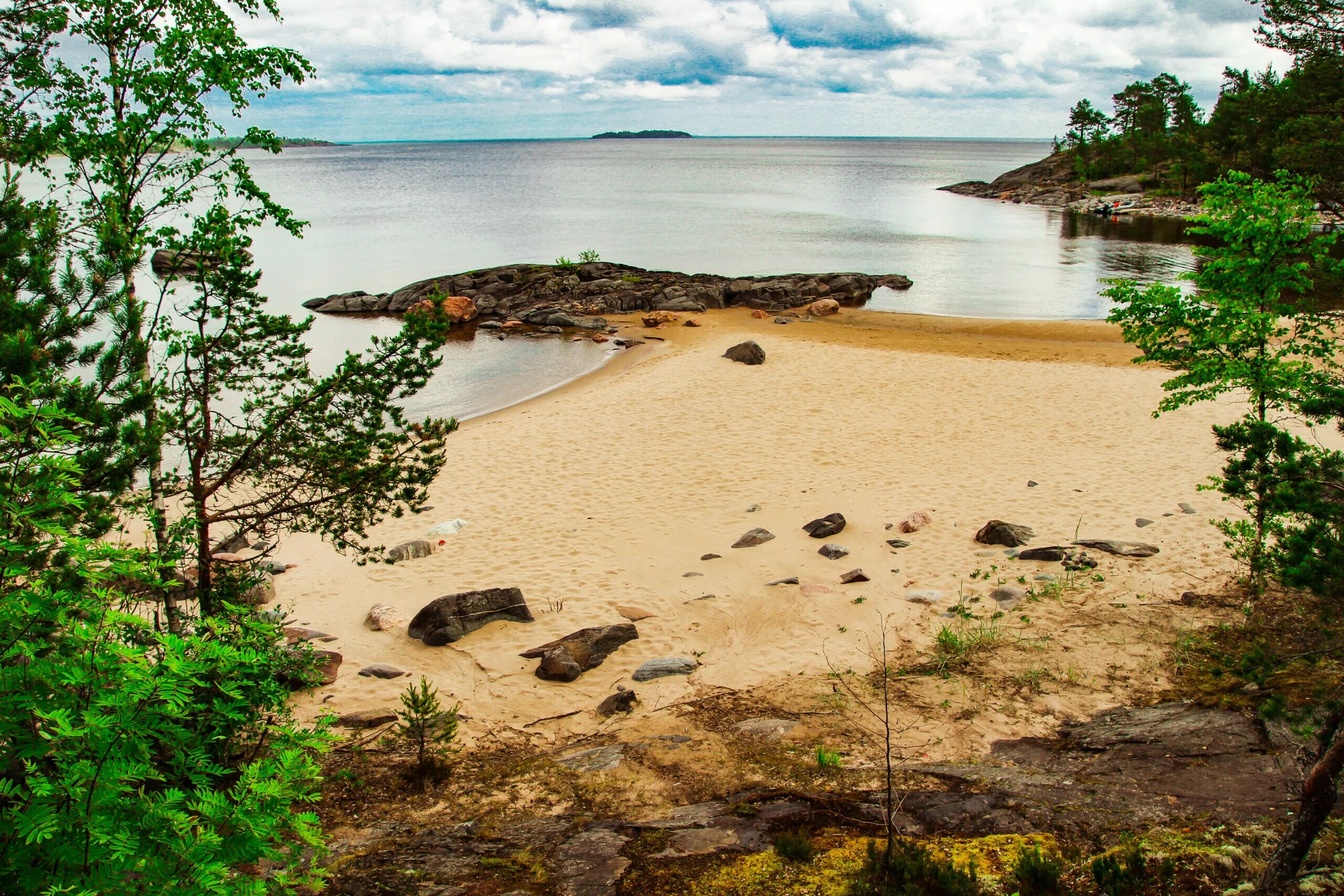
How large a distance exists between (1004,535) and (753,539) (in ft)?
13.0

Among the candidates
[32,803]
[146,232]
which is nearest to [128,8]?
[146,232]

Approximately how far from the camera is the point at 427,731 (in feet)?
27.5

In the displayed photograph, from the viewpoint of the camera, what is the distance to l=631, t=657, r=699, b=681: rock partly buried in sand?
9898 millimetres

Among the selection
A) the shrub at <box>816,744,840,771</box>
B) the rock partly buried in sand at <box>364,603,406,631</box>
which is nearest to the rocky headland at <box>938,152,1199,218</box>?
the rock partly buried in sand at <box>364,603,406,631</box>

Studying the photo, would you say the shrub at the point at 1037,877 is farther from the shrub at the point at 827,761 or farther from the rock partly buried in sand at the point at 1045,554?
the rock partly buried in sand at the point at 1045,554

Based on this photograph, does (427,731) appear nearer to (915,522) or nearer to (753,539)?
(753,539)

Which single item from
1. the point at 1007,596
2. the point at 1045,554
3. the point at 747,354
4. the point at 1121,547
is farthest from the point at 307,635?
the point at 747,354

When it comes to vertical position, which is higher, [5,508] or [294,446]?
[5,508]

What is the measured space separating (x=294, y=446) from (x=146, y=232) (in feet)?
7.60

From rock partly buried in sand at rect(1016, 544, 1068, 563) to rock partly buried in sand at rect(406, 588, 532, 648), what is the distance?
7426 millimetres

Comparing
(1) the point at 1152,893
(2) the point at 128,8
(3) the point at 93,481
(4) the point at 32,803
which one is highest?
(2) the point at 128,8

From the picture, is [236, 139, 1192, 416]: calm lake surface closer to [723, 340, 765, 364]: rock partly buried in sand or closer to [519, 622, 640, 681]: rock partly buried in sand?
[723, 340, 765, 364]: rock partly buried in sand

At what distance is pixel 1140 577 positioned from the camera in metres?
11.4

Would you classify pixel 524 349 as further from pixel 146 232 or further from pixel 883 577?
pixel 146 232
